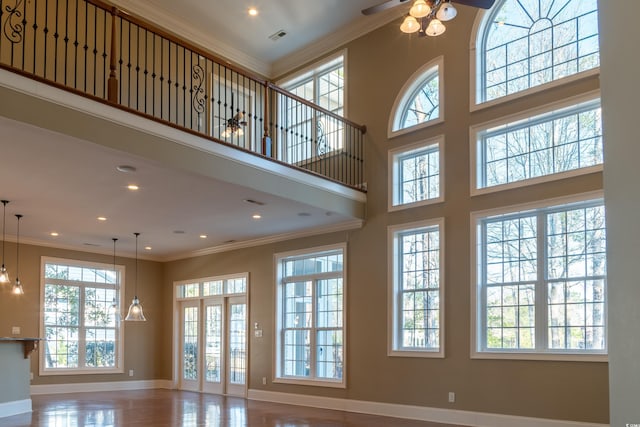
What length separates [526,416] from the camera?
6.48 meters

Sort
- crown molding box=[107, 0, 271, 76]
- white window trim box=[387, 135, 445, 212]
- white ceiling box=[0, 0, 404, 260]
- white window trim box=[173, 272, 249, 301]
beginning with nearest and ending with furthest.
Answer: white ceiling box=[0, 0, 404, 260]
white window trim box=[387, 135, 445, 212]
crown molding box=[107, 0, 271, 76]
white window trim box=[173, 272, 249, 301]

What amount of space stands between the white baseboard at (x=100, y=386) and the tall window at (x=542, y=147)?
27.4 ft

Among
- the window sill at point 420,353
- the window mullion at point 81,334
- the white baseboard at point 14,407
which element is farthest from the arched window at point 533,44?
the window mullion at point 81,334

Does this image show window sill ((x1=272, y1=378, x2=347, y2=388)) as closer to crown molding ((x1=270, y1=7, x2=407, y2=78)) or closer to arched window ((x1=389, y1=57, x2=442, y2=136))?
arched window ((x1=389, y1=57, x2=442, y2=136))

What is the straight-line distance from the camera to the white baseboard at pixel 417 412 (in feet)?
21.1

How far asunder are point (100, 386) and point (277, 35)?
7674 millimetres

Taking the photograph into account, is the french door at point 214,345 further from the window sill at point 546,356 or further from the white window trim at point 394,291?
the window sill at point 546,356

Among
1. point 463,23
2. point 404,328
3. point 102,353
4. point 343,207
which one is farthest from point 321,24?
point 102,353

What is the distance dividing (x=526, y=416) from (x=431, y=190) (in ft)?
10.4

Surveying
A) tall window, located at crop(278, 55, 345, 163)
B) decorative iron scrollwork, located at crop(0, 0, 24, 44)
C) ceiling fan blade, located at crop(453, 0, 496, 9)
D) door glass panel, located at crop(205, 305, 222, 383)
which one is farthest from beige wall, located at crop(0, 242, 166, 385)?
ceiling fan blade, located at crop(453, 0, 496, 9)

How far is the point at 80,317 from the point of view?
11133 millimetres

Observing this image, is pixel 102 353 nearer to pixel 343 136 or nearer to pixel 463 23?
pixel 343 136

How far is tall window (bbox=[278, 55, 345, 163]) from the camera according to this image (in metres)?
9.49

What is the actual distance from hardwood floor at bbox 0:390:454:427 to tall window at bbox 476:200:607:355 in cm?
162
